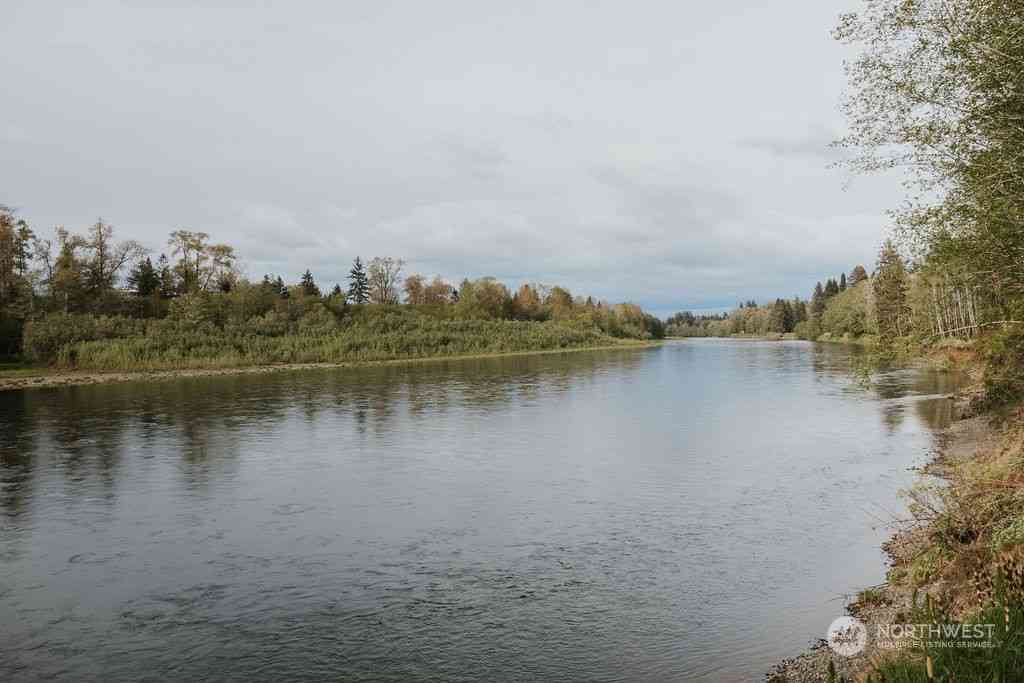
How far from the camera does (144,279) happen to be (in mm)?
88500

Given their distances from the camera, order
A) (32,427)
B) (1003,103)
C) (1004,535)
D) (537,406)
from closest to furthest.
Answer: (1004,535)
(1003,103)
(32,427)
(537,406)

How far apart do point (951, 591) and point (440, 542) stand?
9.43 m

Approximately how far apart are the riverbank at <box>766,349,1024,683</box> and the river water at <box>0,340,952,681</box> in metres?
0.65

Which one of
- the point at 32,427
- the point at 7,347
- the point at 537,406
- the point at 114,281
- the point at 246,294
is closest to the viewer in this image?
the point at 32,427

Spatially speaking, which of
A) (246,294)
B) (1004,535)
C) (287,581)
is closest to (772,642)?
(1004,535)

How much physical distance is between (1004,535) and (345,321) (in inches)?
3532

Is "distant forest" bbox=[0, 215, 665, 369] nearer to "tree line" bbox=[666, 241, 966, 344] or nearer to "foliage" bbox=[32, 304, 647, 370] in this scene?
"foliage" bbox=[32, 304, 647, 370]

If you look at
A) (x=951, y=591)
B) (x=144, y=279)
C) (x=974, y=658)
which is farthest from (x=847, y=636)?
(x=144, y=279)

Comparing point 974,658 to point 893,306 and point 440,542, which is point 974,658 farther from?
point 893,306

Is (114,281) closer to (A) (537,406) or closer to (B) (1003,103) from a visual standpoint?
(A) (537,406)

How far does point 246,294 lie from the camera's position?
87.1 m

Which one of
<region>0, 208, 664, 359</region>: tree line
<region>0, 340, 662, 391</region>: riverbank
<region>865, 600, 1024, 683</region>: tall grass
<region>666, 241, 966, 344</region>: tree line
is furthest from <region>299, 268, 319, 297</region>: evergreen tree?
<region>865, 600, 1024, 683</region>: tall grass

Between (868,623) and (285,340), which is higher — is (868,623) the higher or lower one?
the lower one

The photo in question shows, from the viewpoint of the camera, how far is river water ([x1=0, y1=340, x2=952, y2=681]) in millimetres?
10219
